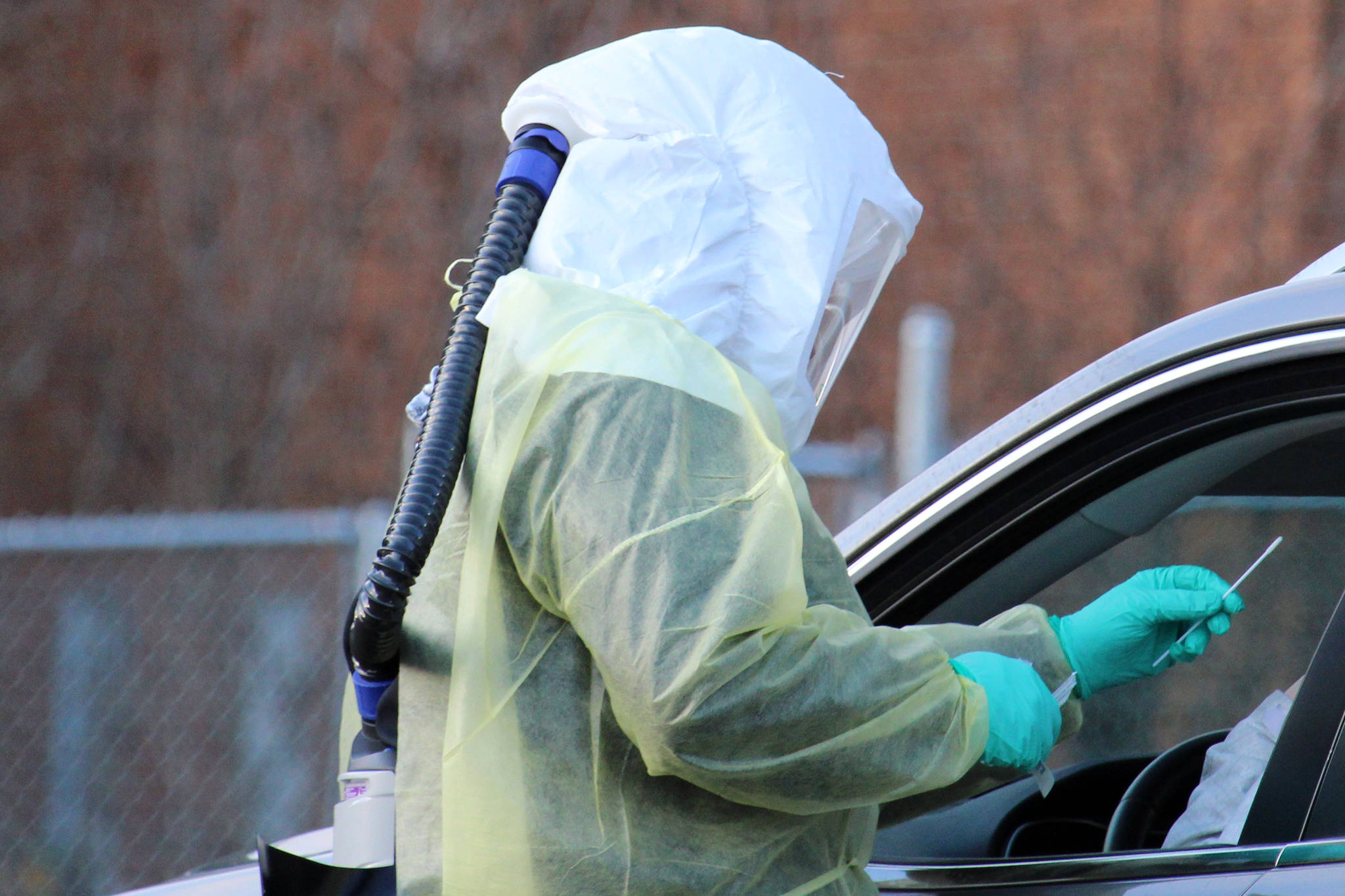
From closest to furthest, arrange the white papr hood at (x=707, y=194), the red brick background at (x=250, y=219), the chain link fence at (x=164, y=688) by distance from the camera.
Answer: the white papr hood at (x=707, y=194) < the chain link fence at (x=164, y=688) < the red brick background at (x=250, y=219)

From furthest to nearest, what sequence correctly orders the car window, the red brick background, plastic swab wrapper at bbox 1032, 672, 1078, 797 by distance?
the red brick background → the car window → plastic swab wrapper at bbox 1032, 672, 1078, 797

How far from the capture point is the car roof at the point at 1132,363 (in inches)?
59.9

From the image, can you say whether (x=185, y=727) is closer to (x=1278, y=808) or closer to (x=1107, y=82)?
(x=1278, y=808)

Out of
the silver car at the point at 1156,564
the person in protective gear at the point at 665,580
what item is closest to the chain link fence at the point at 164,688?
the silver car at the point at 1156,564

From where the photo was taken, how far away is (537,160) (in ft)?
4.91

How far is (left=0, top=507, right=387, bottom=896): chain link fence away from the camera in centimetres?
404

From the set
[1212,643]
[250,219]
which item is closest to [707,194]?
[1212,643]

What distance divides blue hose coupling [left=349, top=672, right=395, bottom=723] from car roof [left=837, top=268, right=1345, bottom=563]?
29.4 inches

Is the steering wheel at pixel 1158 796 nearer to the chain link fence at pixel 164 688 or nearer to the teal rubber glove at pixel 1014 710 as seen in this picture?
the teal rubber glove at pixel 1014 710

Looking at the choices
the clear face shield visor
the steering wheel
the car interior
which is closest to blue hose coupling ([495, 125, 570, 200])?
the clear face shield visor

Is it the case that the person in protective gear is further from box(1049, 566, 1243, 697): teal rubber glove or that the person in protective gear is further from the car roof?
the car roof

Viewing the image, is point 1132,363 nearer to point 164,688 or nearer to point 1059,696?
point 1059,696

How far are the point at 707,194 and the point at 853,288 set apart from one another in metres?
0.41

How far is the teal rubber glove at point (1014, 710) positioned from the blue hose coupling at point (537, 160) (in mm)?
669
